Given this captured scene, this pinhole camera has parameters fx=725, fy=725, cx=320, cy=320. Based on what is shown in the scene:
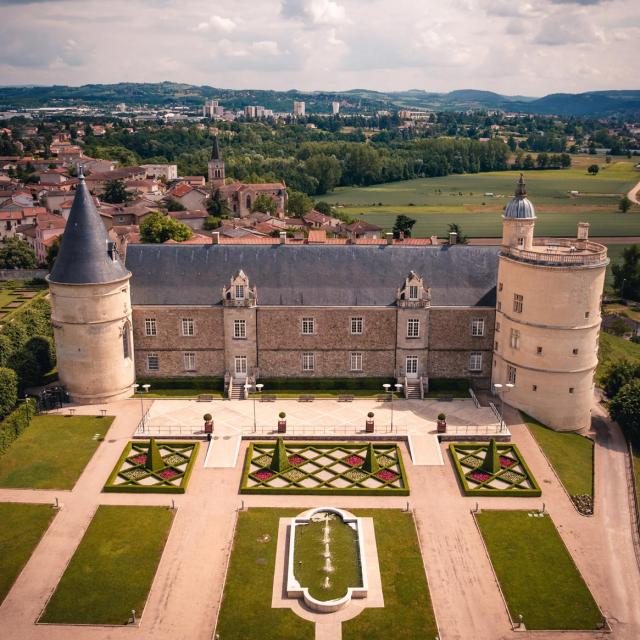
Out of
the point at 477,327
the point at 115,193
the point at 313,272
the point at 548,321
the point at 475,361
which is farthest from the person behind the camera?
the point at 115,193

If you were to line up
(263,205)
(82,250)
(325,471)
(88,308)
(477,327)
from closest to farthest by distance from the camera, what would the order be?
(325,471), (82,250), (88,308), (477,327), (263,205)

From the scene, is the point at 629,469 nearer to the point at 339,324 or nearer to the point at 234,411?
the point at 339,324

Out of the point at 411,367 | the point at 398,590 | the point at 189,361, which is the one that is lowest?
the point at 398,590

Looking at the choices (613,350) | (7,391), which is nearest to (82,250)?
(7,391)

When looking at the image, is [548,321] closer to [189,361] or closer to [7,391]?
[189,361]

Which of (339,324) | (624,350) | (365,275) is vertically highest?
(365,275)

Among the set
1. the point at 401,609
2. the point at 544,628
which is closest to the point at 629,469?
the point at 544,628

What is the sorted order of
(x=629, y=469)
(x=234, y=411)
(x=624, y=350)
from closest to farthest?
(x=629, y=469), (x=234, y=411), (x=624, y=350)
